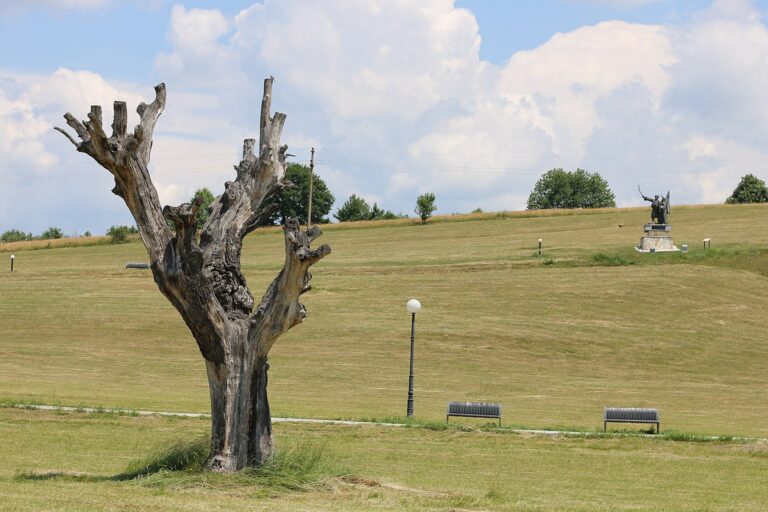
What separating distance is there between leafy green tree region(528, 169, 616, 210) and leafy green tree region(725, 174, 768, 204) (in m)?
23.8

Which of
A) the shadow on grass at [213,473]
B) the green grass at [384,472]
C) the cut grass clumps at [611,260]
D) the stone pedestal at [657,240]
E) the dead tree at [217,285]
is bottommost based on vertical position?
the green grass at [384,472]

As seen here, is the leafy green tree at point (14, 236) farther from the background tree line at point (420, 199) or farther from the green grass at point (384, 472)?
the green grass at point (384, 472)

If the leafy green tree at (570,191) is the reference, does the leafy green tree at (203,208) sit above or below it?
below

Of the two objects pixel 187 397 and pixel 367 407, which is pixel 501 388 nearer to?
pixel 367 407

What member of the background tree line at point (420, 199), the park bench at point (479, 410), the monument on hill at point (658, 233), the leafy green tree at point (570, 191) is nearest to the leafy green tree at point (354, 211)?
the background tree line at point (420, 199)

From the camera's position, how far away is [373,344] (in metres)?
48.8

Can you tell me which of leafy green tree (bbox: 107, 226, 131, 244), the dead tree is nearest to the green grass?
the dead tree

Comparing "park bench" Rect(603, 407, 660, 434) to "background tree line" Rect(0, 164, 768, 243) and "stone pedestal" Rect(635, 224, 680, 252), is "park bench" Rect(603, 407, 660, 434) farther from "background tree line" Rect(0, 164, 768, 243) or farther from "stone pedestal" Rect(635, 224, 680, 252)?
"background tree line" Rect(0, 164, 768, 243)

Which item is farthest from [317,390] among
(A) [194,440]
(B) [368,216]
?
(B) [368,216]

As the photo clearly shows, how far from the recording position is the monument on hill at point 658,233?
75.4 m

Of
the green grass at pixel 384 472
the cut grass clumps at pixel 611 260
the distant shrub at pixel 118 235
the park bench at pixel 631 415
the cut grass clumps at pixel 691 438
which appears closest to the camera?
the green grass at pixel 384 472

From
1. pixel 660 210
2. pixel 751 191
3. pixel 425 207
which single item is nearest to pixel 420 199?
pixel 425 207

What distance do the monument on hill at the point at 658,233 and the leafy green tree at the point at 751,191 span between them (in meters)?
96.2

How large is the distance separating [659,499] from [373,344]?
3199 cm
